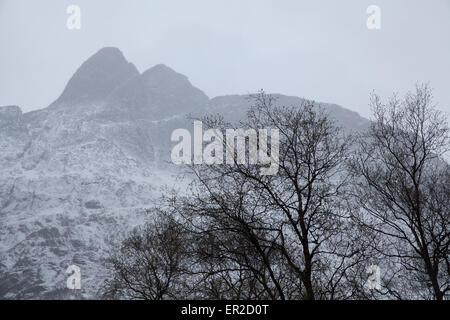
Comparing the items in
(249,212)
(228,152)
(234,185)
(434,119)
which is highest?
(434,119)

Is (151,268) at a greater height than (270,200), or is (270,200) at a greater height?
(270,200)

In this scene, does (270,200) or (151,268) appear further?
(151,268)

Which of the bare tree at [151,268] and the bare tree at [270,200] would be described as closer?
the bare tree at [270,200]

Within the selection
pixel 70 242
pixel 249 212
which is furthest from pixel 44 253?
pixel 249 212

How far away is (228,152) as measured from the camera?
11.8 metres

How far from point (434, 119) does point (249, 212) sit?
8.69m

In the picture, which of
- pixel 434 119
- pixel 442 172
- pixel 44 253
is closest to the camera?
pixel 434 119

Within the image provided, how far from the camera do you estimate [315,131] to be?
12414 millimetres

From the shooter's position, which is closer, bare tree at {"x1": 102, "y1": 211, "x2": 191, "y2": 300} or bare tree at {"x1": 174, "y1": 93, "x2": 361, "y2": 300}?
bare tree at {"x1": 174, "y1": 93, "x2": 361, "y2": 300}

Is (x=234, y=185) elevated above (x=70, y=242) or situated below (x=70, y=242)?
below

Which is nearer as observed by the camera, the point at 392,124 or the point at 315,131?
the point at 315,131
